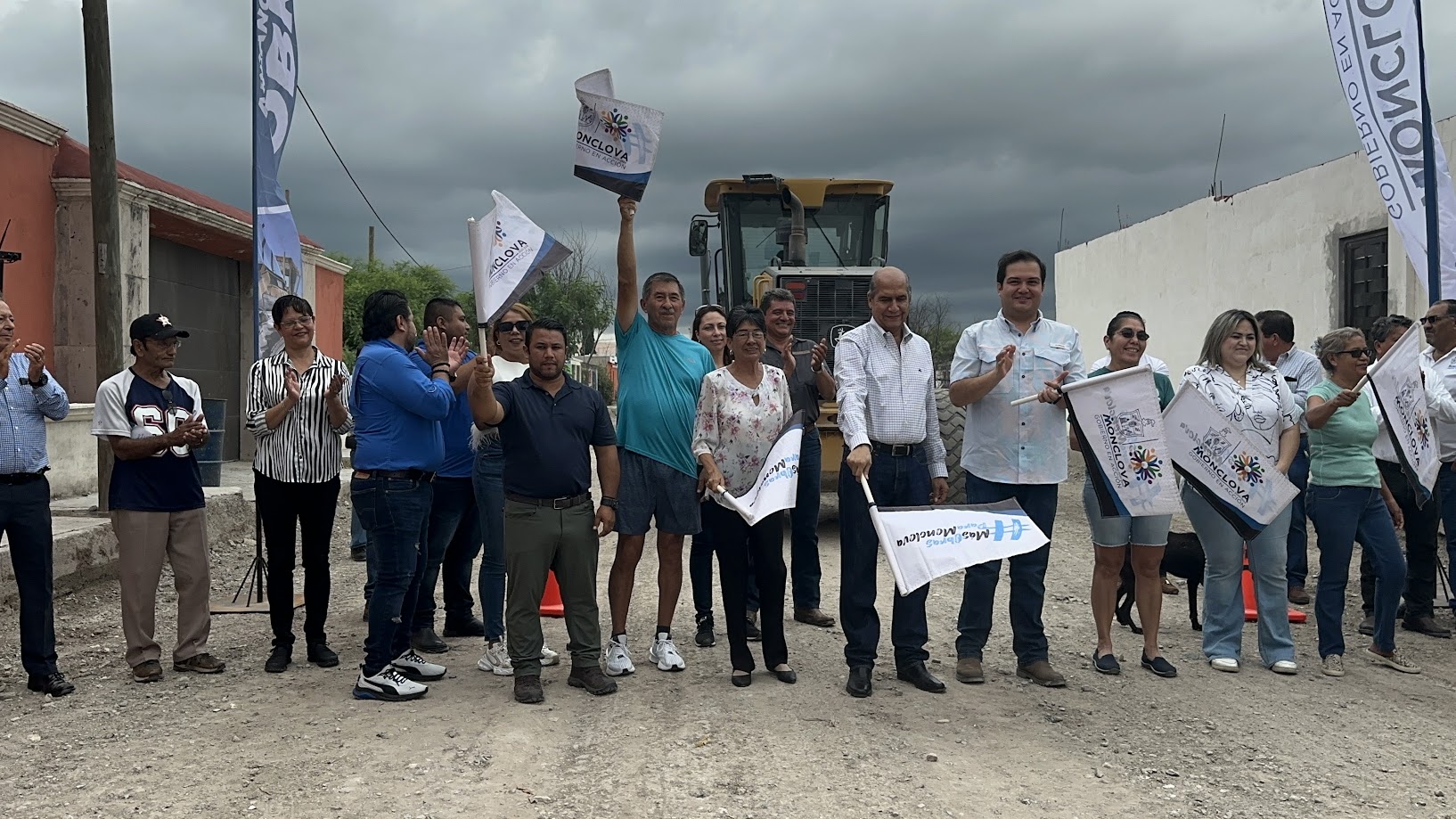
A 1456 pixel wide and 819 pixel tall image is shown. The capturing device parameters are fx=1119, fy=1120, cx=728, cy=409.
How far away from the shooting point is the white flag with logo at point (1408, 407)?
5.81m

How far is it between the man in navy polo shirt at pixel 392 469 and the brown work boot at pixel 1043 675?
2842 mm

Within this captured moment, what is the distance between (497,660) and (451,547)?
3.59 feet

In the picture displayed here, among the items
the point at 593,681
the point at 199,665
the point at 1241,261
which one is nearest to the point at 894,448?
the point at 593,681

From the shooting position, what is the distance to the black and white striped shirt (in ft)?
18.4

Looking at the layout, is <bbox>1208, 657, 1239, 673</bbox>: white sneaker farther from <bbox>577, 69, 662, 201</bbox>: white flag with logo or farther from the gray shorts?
<bbox>577, 69, 662, 201</bbox>: white flag with logo

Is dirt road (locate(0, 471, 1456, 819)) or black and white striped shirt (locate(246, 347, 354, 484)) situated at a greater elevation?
black and white striped shirt (locate(246, 347, 354, 484))

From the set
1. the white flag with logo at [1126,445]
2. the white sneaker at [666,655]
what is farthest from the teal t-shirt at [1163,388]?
the white sneaker at [666,655]

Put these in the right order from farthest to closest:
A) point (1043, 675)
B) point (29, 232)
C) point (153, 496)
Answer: point (29, 232) < point (153, 496) < point (1043, 675)

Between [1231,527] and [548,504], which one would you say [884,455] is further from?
[1231,527]

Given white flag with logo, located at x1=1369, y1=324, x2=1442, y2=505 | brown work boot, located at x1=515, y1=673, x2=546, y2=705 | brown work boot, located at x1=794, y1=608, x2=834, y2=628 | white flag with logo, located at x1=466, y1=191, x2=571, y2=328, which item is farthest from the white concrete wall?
brown work boot, located at x1=515, y1=673, x2=546, y2=705

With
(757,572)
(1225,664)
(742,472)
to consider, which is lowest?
(1225,664)

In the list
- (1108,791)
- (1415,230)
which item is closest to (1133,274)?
(1415,230)

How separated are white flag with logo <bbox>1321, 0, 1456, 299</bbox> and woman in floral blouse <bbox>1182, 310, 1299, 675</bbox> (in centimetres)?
308

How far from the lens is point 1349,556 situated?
581 centimetres
